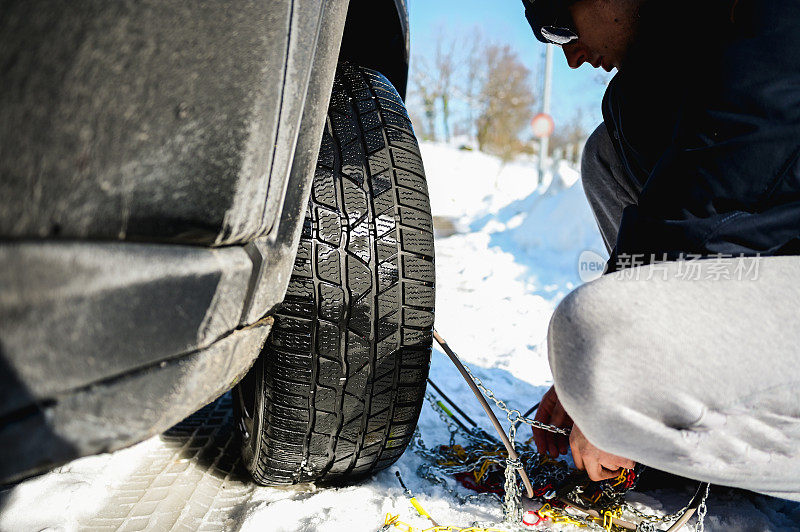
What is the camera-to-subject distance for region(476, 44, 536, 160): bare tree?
2698 centimetres

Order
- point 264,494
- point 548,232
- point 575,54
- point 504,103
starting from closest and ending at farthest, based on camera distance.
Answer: point 264,494 → point 575,54 → point 548,232 → point 504,103

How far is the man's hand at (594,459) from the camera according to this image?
44.3 inches

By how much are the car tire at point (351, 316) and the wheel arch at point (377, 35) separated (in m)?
0.23

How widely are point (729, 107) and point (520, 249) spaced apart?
4561mm

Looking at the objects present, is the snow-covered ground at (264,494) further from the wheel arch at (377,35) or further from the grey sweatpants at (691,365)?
the wheel arch at (377,35)

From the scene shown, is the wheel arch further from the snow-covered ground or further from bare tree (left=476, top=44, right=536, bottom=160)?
bare tree (left=476, top=44, right=536, bottom=160)

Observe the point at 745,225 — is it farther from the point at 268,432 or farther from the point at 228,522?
the point at 228,522

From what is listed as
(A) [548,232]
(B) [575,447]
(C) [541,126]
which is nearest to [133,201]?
(B) [575,447]

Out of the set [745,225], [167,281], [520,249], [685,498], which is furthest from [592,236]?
[167,281]

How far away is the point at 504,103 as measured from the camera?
27422 mm

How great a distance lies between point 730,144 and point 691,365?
1.30 ft

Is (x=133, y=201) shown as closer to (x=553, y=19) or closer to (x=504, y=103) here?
(x=553, y=19)

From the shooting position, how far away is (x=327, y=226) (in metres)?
1.08
